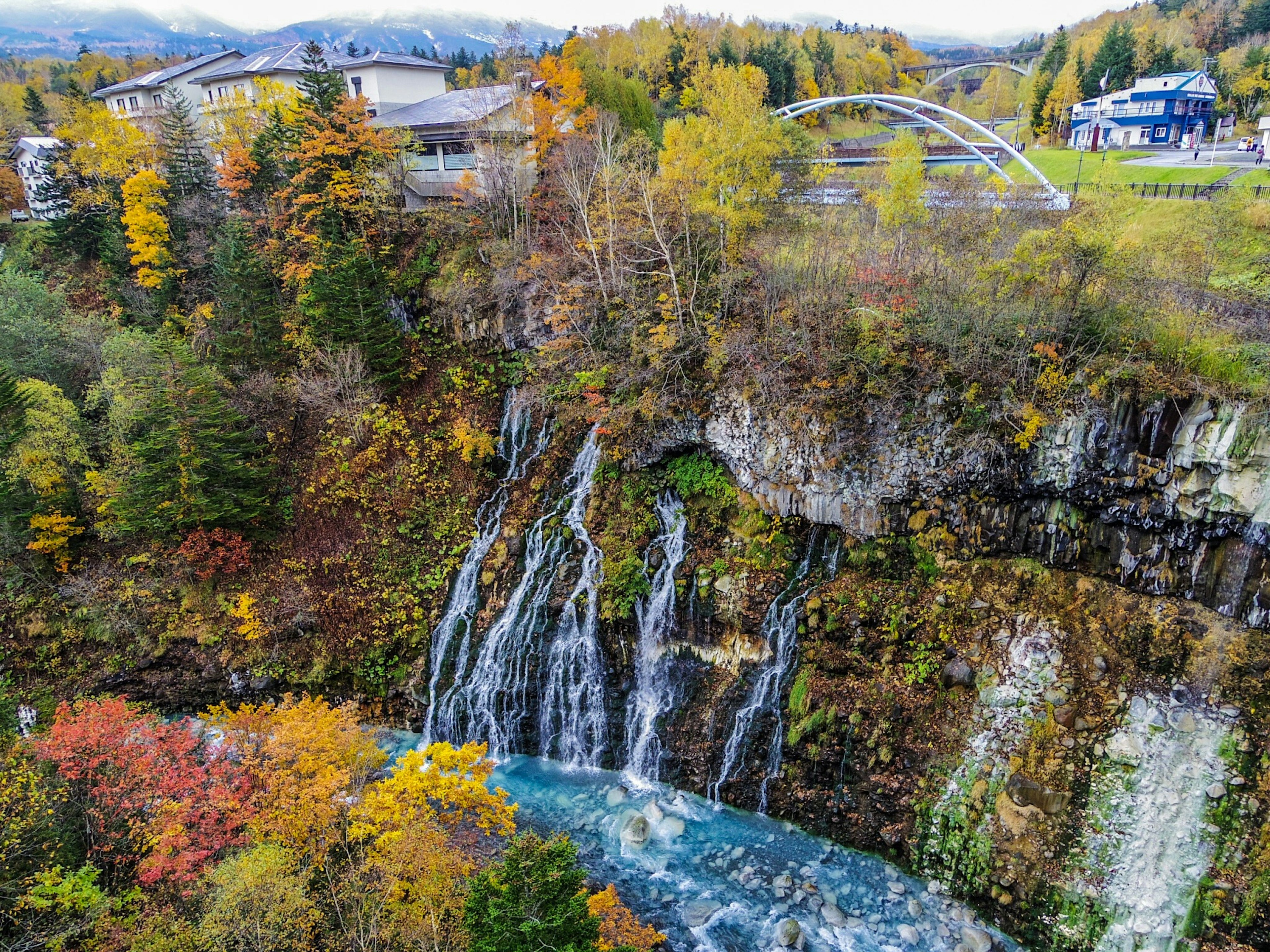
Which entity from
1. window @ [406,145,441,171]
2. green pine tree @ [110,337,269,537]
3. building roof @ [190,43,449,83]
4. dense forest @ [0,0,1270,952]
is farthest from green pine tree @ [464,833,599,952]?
building roof @ [190,43,449,83]

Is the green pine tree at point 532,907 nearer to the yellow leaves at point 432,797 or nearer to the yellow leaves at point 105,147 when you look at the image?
the yellow leaves at point 432,797

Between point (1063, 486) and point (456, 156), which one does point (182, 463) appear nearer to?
point (456, 156)

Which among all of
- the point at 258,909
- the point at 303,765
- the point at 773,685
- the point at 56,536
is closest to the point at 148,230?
the point at 56,536

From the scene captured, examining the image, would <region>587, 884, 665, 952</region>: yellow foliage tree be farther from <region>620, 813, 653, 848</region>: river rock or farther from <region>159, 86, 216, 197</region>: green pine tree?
<region>159, 86, 216, 197</region>: green pine tree

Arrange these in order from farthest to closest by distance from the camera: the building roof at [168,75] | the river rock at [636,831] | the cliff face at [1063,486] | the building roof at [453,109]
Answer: the building roof at [168,75] → the building roof at [453,109] → the river rock at [636,831] → the cliff face at [1063,486]

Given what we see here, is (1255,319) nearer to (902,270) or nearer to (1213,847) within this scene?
(902,270)

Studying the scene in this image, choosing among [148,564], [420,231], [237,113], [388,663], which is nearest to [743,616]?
[388,663]

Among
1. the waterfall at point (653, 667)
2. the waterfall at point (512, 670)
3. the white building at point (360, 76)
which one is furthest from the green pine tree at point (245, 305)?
the waterfall at point (653, 667)
